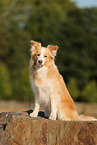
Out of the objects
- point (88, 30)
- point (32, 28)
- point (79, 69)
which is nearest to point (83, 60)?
point (79, 69)

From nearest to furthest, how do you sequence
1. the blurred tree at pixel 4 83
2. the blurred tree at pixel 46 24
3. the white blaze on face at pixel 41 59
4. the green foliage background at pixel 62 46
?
1. the white blaze on face at pixel 41 59
2. the blurred tree at pixel 4 83
3. the green foliage background at pixel 62 46
4. the blurred tree at pixel 46 24

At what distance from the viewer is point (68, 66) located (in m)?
51.9

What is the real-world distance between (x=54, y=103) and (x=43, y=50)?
5.77 feet

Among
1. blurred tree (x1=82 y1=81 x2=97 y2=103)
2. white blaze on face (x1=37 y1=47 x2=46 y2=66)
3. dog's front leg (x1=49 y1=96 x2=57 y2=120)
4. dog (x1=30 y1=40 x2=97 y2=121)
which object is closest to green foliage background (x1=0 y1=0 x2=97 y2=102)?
blurred tree (x1=82 y1=81 x2=97 y2=103)

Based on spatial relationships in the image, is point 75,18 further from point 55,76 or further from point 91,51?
point 55,76

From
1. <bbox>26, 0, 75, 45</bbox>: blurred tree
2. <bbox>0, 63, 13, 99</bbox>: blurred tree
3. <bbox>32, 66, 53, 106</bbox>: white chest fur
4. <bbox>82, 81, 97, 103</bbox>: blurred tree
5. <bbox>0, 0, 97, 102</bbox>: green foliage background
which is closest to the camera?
<bbox>32, 66, 53, 106</bbox>: white chest fur

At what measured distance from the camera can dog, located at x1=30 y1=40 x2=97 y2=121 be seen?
1005 centimetres

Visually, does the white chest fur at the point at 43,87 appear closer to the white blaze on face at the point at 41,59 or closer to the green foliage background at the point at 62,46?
the white blaze on face at the point at 41,59

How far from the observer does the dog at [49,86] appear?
1005 cm

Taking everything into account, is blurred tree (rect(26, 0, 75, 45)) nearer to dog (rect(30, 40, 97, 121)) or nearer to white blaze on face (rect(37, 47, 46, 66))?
dog (rect(30, 40, 97, 121))

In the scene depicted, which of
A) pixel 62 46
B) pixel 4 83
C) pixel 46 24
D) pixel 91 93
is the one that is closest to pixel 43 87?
pixel 4 83

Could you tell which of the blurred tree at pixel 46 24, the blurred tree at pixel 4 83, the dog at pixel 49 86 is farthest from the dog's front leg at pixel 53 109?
the blurred tree at pixel 46 24

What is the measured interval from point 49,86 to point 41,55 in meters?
1.04

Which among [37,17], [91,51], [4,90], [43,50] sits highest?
[37,17]
